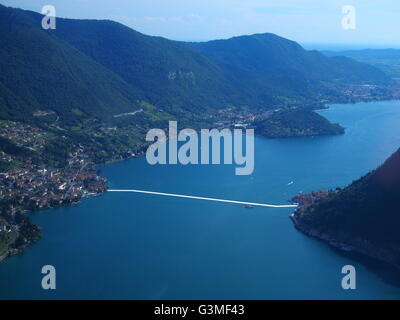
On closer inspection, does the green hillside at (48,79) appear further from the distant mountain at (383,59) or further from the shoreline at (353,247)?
the distant mountain at (383,59)

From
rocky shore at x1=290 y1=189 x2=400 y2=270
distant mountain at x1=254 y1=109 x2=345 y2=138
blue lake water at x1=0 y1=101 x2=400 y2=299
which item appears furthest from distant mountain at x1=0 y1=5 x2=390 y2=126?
rocky shore at x1=290 y1=189 x2=400 y2=270

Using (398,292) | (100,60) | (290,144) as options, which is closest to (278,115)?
(290,144)

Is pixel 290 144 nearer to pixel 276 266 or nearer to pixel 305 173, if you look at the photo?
pixel 305 173

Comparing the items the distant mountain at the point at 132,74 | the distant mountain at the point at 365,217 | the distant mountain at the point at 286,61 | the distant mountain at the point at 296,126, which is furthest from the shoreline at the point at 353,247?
the distant mountain at the point at 286,61

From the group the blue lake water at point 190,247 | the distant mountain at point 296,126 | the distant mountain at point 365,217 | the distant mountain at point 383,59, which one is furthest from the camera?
the distant mountain at point 383,59

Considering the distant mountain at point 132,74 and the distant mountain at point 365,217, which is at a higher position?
the distant mountain at point 132,74

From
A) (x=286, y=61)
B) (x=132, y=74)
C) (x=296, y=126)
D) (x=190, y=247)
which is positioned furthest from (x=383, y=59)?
(x=190, y=247)
